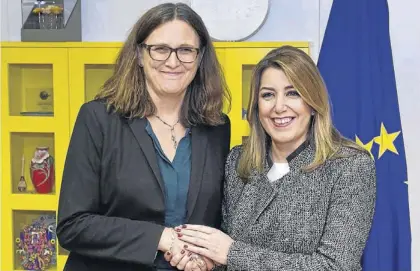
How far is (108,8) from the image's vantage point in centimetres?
309

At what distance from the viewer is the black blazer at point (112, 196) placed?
5.21 feet

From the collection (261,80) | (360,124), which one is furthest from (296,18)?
(261,80)

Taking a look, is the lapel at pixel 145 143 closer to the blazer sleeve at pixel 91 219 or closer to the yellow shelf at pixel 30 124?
the blazer sleeve at pixel 91 219

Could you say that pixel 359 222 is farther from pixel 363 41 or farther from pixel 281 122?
pixel 363 41

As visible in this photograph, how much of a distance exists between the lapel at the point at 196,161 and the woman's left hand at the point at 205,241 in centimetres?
8

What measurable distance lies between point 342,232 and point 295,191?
16 centimetres

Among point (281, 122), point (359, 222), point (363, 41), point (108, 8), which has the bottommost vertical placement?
point (359, 222)

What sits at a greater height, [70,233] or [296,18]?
[296,18]

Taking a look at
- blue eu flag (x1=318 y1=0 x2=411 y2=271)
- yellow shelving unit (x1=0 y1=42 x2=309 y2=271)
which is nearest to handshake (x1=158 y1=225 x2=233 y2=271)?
yellow shelving unit (x1=0 y1=42 x2=309 y2=271)

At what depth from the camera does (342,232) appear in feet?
4.92

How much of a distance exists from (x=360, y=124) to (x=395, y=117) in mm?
151

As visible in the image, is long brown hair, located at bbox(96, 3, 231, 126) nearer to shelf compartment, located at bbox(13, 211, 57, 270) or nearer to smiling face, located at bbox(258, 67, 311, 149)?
smiling face, located at bbox(258, 67, 311, 149)

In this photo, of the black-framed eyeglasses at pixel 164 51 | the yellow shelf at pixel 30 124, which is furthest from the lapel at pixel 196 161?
the yellow shelf at pixel 30 124

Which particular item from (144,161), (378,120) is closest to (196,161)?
(144,161)
